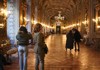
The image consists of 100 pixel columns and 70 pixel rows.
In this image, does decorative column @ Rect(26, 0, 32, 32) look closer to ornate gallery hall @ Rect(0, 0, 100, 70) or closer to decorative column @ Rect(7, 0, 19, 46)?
ornate gallery hall @ Rect(0, 0, 100, 70)

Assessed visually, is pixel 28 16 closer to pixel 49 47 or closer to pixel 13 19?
pixel 49 47

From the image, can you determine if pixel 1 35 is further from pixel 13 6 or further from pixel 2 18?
pixel 13 6

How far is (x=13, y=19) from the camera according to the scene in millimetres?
18469

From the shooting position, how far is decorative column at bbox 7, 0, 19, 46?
1823cm

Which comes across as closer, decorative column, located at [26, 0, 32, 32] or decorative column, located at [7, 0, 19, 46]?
decorative column, located at [7, 0, 19, 46]

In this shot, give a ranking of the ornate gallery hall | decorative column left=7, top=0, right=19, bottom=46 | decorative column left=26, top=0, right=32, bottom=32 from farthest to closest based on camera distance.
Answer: decorative column left=26, top=0, right=32, bottom=32, decorative column left=7, top=0, right=19, bottom=46, the ornate gallery hall

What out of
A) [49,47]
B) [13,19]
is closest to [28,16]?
[49,47]

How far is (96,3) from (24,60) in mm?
13933

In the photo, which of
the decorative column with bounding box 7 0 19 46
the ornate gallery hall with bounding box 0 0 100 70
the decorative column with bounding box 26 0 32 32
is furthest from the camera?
the decorative column with bounding box 26 0 32 32

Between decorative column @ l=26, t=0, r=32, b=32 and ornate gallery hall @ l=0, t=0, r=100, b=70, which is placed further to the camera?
decorative column @ l=26, t=0, r=32, b=32

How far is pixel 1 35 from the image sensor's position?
15.2 metres

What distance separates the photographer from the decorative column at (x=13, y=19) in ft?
59.8

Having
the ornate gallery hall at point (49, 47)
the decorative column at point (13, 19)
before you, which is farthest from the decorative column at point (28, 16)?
the decorative column at point (13, 19)

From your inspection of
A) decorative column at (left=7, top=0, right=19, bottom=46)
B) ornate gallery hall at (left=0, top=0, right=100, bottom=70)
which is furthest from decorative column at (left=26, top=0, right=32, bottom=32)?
decorative column at (left=7, top=0, right=19, bottom=46)
